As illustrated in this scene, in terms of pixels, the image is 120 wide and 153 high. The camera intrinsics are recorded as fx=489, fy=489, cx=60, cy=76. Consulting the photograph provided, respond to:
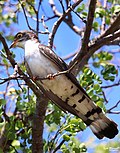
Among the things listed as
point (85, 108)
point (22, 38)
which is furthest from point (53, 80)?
point (22, 38)

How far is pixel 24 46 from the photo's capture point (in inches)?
176

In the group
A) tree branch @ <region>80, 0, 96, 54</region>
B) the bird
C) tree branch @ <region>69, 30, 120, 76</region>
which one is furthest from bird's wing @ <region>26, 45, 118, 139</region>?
tree branch @ <region>80, 0, 96, 54</region>

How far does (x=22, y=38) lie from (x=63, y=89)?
0.67 meters

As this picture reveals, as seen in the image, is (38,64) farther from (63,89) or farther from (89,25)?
(89,25)

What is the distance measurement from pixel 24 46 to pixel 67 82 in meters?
0.54

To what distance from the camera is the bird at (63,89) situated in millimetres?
4172

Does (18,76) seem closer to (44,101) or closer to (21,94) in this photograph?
(44,101)

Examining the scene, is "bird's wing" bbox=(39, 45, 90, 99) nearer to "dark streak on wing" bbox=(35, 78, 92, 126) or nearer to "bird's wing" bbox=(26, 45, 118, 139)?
"bird's wing" bbox=(26, 45, 118, 139)

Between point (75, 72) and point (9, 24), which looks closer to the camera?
point (75, 72)

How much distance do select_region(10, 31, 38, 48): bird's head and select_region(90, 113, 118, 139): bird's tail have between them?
97 centimetres

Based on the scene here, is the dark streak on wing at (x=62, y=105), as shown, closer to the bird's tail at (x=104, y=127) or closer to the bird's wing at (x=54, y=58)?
the bird's tail at (x=104, y=127)

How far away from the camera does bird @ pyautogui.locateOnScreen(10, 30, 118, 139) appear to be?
417 cm

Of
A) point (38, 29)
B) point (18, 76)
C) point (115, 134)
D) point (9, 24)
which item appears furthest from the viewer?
point (9, 24)

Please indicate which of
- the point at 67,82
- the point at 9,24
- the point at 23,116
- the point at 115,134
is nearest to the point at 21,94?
the point at 23,116
